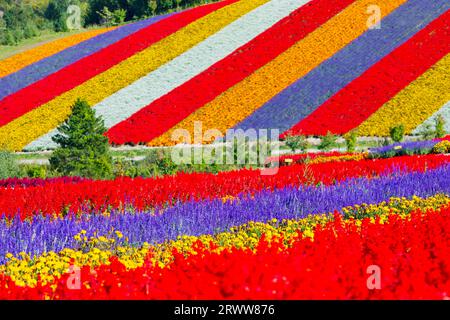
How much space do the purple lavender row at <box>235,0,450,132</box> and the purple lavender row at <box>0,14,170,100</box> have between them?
1365 cm

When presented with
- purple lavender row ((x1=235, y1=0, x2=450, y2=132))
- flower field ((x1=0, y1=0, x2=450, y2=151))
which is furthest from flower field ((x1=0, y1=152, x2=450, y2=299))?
purple lavender row ((x1=235, y1=0, x2=450, y2=132))

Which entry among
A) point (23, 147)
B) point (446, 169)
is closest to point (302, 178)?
point (446, 169)

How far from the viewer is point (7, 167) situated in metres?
16.6

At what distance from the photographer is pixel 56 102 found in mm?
30031

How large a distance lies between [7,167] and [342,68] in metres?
17.0

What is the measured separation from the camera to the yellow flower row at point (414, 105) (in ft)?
77.7

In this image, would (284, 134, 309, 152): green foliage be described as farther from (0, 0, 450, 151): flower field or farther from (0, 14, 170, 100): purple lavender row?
(0, 14, 170, 100): purple lavender row

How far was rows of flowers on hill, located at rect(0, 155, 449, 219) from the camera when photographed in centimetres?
877

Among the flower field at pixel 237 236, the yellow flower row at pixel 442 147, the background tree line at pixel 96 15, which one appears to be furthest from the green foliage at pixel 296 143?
the background tree line at pixel 96 15

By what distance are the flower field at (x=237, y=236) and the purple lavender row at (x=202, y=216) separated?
0.02 m

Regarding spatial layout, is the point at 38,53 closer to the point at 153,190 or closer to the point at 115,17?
the point at 115,17

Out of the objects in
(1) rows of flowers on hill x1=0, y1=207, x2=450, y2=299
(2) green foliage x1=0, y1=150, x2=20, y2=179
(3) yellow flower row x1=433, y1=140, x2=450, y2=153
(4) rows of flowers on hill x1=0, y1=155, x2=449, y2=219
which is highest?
(1) rows of flowers on hill x1=0, y1=207, x2=450, y2=299

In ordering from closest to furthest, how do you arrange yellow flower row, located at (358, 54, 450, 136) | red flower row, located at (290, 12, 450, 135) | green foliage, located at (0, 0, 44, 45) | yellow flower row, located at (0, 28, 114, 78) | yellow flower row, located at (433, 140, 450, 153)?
yellow flower row, located at (433, 140, 450, 153) → yellow flower row, located at (358, 54, 450, 136) → red flower row, located at (290, 12, 450, 135) → yellow flower row, located at (0, 28, 114, 78) → green foliage, located at (0, 0, 44, 45)

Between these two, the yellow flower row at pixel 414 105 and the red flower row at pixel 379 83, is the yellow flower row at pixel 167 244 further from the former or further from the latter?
→ the red flower row at pixel 379 83
